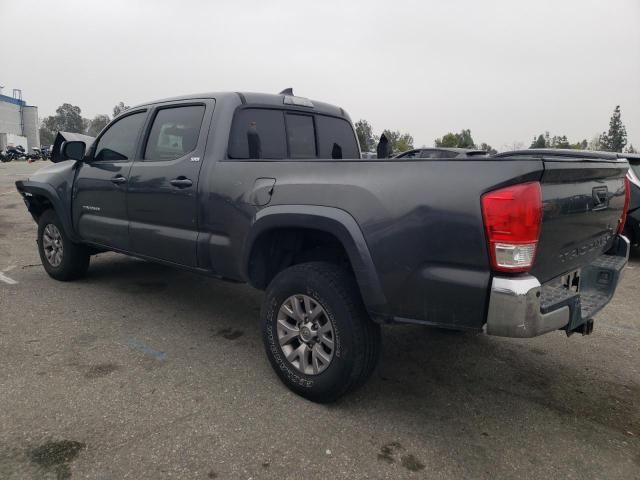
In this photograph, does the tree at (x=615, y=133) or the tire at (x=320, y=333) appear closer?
the tire at (x=320, y=333)

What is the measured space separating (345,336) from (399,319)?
1.04 feet

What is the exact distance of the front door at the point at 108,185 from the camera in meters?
4.14

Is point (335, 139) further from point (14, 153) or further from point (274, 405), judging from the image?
point (14, 153)

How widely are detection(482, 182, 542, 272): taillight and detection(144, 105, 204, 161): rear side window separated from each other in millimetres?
2276

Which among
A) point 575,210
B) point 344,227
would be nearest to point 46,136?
point 344,227

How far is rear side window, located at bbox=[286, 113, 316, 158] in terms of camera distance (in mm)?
3953

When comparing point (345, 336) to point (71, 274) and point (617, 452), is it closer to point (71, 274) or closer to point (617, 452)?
point (617, 452)

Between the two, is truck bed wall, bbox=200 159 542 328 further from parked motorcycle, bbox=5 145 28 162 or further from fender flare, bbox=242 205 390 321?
parked motorcycle, bbox=5 145 28 162

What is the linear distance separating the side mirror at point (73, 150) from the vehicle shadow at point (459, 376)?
54.6 inches

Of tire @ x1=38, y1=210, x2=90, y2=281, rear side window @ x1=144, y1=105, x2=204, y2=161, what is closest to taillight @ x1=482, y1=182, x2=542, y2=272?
rear side window @ x1=144, y1=105, x2=204, y2=161

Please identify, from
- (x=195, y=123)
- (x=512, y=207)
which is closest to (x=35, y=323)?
(x=195, y=123)

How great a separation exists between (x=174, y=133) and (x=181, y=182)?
55 centimetres

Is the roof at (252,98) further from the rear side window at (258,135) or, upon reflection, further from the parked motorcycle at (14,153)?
the parked motorcycle at (14,153)

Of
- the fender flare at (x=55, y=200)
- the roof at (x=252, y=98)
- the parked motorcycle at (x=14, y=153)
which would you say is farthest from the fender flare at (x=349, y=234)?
the parked motorcycle at (x=14, y=153)
